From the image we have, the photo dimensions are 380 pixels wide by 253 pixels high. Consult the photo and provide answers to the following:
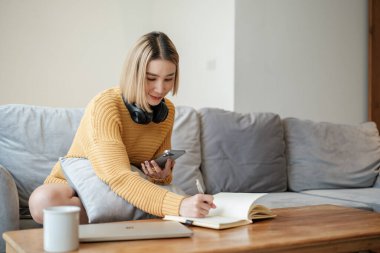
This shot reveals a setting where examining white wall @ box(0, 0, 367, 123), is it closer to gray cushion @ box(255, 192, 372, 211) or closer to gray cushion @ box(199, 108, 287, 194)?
gray cushion @ box(199, 108, 287, 194)

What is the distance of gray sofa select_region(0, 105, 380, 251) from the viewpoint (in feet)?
6.50

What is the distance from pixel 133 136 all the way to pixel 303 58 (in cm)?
218

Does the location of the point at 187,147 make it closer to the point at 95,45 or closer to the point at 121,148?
the point at 121,148

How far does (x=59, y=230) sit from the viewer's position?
0.91 meters

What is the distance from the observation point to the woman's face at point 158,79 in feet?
5.05

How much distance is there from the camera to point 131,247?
0.97m

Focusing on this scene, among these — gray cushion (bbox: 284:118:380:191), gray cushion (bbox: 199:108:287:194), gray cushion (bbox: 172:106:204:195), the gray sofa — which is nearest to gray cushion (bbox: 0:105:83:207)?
the gray sofa

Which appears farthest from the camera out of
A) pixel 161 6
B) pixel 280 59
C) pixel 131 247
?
pixel 161 6

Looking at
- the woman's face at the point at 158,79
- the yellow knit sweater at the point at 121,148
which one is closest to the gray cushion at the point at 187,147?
the yellow knit sweater at the point at 121,148

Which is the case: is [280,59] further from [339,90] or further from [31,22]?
[31,22]

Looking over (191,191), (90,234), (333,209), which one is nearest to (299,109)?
(191,191)

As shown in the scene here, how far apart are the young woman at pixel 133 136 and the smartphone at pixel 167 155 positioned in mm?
19

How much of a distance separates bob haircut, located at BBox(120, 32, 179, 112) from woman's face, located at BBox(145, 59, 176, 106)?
0.06ft

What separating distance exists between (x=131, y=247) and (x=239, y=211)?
44cm
